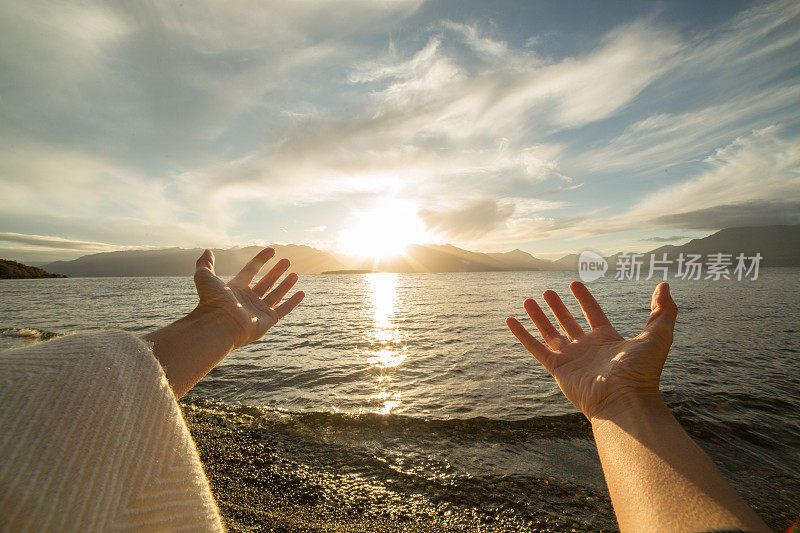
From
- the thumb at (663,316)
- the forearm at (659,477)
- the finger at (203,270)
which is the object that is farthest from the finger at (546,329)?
the finger at (203,270)

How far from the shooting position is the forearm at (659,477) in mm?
1521

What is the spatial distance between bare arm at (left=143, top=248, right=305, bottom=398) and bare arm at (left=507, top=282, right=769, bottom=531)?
2.59 m

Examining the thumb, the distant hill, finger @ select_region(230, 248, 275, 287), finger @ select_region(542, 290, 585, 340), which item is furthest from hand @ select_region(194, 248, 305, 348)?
the distant hill

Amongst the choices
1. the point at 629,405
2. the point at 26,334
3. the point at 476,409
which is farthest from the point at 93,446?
the point at 26,334

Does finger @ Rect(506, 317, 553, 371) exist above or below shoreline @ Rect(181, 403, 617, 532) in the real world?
above

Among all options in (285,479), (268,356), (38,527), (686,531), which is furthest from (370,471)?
(268,356)

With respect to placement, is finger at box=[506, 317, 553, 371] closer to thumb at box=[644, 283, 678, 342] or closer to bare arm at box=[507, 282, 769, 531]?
bare arm at box=[507, 282, 769, 531]

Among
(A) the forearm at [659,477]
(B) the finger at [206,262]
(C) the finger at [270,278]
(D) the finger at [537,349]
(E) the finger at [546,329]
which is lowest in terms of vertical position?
(A) the forearm at [659,477]

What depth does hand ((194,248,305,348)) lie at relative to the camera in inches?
104

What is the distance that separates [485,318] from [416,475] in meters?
19.8

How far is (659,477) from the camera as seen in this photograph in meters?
1.80

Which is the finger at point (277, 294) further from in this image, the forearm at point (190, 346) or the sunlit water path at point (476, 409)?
the sunlit water path at point (476, 409)

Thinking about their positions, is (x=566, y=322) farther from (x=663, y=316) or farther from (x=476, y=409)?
(x=476, y=409)

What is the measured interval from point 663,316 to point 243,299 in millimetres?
3594
